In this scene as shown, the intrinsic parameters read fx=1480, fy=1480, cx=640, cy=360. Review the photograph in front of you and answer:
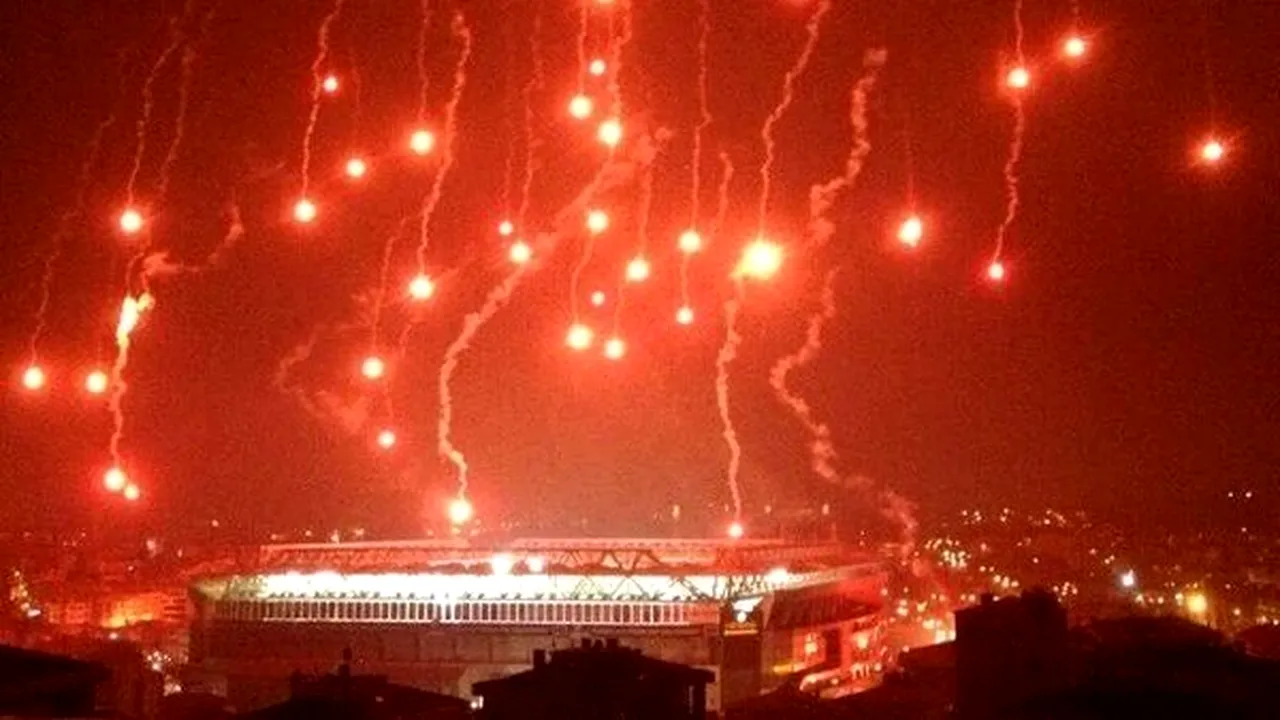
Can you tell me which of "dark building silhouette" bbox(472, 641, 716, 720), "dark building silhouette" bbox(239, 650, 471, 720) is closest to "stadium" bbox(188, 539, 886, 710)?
"dark building silhouette" bbox(239, 650, 471, 720)

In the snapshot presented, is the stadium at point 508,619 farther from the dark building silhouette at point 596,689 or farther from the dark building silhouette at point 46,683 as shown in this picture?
the dark building silhouette at point 46,683

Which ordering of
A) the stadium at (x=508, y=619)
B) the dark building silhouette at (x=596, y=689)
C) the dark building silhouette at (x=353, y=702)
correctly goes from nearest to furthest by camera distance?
the dark building silhouette at (x=596, y=689)
the dark building silhouette at (x=353, y=702)
the stadium at (x=508, y=619)

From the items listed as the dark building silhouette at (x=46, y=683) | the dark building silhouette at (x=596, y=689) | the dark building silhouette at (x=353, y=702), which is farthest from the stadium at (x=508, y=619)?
the dark building silhouette at (x=46, y=683)

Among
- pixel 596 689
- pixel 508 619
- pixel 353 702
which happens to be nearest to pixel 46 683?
pixel 353 702

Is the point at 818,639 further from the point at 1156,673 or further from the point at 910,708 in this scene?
the point at 1156,673

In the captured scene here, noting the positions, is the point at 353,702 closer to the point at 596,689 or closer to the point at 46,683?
the point at 596,689

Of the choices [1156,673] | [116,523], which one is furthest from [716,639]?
[116,523]

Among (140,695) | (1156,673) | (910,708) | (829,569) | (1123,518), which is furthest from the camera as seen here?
(1123,518)
